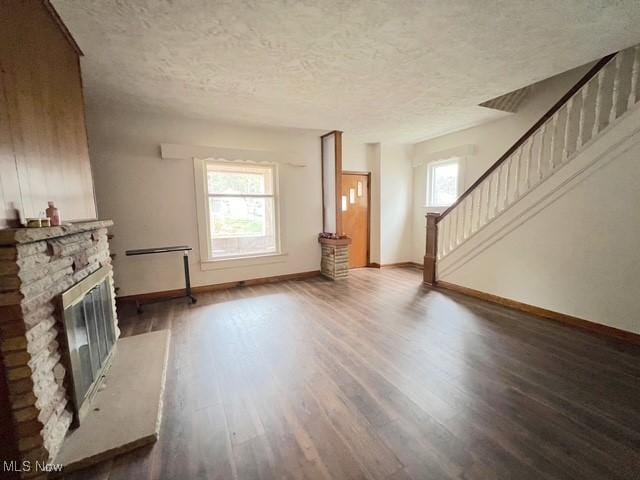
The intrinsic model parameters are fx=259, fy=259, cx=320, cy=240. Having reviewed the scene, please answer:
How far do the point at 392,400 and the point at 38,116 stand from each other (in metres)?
2.85

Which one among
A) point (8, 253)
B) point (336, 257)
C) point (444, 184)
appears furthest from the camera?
point (444, 184)

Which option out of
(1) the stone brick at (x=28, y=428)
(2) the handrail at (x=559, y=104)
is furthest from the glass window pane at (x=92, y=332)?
(2) the handrail at (x=559, y=104)

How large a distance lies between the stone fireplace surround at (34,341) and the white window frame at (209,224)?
2588 millimetres

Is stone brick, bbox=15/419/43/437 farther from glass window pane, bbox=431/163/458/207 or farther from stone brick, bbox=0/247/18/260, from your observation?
glass window pane, bbox=431/163/458/207

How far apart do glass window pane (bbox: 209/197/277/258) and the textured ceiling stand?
4.97ft

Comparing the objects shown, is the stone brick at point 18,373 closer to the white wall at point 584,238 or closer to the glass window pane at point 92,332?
the glass window pane at point 92,332

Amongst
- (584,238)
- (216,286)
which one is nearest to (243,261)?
(216,286)

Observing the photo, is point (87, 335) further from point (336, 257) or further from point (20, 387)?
point (336, 257)

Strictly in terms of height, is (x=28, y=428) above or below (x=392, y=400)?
above

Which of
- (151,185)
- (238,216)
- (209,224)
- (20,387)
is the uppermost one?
(151,185)

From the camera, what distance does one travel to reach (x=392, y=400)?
1.75m

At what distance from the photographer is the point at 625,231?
8.03 feet

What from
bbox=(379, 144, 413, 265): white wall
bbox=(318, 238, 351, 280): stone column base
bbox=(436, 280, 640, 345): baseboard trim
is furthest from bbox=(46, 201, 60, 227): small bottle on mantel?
bbox=(379, 144, 413, 265): white wall

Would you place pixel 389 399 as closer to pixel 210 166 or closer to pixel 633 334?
pixel 633 334
